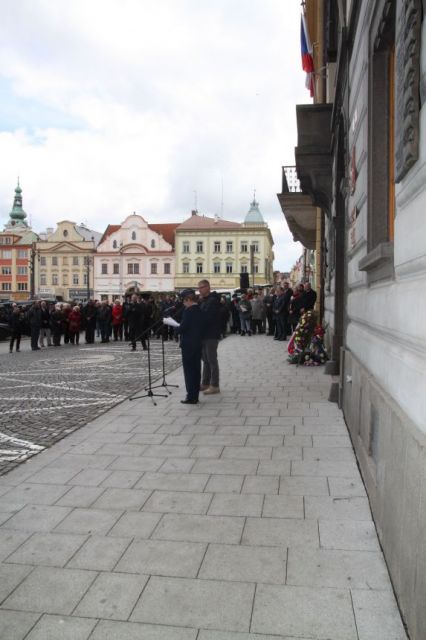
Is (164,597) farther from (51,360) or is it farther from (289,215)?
(289,215)

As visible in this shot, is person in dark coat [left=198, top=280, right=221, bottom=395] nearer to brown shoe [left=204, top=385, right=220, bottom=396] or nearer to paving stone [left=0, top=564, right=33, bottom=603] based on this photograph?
brown shoe [left=204, top=385, right=220, bottom=396]

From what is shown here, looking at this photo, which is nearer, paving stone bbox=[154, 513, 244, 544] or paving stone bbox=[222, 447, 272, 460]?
paving stone bbox=[154, 513, 244, 544]

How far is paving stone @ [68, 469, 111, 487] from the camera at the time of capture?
16.9 feet

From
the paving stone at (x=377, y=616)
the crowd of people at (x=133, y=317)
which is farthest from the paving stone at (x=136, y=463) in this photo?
the crowd of people at (x=133, y=317)

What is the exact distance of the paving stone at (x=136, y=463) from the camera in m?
5.56

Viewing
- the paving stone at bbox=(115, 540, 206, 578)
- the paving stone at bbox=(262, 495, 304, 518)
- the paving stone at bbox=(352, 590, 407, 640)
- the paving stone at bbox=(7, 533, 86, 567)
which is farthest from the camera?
the paving stone at bbox=(262, 495, 304, 518)

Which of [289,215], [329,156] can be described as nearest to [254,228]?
[289,215]

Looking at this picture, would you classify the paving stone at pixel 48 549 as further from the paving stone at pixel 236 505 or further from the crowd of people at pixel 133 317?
the crowd of people at pixel 133 317

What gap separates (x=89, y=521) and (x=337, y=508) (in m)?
1.86

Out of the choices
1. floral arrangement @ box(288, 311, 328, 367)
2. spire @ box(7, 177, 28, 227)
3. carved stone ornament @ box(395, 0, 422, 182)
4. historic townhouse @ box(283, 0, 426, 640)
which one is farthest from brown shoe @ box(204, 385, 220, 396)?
spire @ box(7, 177, 28, 227)

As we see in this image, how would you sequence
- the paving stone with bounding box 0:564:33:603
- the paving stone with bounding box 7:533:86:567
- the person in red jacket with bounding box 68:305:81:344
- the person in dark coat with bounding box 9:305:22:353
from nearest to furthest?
the paving stone with bounding box 0:564:33:603, the paving stone with bounding box 7:533:86:567, the person in dark coat with bounding box 9:305:22:353, the person in red jacket with bounding box 68:305:81:344

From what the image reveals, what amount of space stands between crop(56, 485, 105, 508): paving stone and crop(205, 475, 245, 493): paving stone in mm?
933

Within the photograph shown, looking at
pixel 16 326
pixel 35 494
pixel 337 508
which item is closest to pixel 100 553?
pixel 35 494

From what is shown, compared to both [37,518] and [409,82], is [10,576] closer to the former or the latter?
[37,518]
